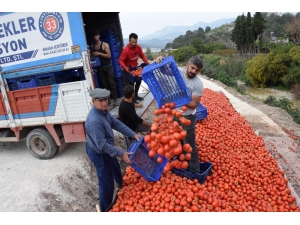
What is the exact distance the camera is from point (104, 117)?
3824mm

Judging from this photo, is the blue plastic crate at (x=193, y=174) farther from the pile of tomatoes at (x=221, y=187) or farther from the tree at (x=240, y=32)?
the tree at (x=240, y=32)

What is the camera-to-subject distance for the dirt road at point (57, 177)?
451 cm

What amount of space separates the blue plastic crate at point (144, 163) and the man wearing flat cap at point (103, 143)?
0.20 m

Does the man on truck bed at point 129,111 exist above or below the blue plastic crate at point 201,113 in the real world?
above

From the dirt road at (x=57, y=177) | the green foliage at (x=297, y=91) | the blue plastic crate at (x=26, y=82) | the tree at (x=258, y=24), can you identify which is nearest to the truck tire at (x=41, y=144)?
the dirt road at (x=57, y=177)

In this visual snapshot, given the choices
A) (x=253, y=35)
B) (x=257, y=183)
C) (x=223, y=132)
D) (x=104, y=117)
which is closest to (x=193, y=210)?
(x=257, y=183)

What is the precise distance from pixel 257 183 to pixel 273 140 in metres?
3.39

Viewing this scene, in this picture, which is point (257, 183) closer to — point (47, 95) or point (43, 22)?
point (47, 95)

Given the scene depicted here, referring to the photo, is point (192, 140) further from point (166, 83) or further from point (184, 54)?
point (184, 54)

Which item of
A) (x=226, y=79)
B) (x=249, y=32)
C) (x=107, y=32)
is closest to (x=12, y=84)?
(x=107, y=32)

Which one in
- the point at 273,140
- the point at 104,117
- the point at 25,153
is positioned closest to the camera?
the point at 104,117

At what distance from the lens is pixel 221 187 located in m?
4.09

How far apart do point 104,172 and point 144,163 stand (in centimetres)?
73

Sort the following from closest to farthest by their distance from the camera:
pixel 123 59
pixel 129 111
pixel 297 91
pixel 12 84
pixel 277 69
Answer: pixel 129 111 → pixel 12 84 → pixel 123 59 → pixel 297 91 → pixel 277 69
